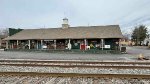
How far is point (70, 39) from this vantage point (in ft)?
120

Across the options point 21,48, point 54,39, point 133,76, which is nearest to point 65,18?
point 54,39

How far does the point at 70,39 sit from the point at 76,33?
8.09 feet

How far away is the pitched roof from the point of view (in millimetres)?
35531

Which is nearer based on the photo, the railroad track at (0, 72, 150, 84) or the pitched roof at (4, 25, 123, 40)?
the railroad track at (0, 72, 150, 84)

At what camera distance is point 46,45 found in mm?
39281

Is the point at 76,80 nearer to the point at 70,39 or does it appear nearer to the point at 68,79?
the point at 68,79

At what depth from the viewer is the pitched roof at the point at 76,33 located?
3553 cm

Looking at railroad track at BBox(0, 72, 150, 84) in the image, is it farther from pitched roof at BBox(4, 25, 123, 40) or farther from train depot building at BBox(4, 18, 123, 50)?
pitched roof at BBox(4, 25, 123, 40)

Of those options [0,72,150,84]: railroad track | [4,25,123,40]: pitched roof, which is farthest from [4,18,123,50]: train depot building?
[0,72,150,84]: railroad track

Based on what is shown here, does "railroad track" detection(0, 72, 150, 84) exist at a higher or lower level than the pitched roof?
lower

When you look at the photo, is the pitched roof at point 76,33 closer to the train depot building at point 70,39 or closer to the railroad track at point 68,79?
the train depot building at point 70,39

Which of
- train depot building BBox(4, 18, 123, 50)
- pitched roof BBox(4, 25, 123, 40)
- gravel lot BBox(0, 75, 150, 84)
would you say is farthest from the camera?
pitched roof BBox(4, 25, 123, 40)

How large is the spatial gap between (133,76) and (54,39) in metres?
28.8

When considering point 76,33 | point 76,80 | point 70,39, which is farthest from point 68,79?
point 76,33
